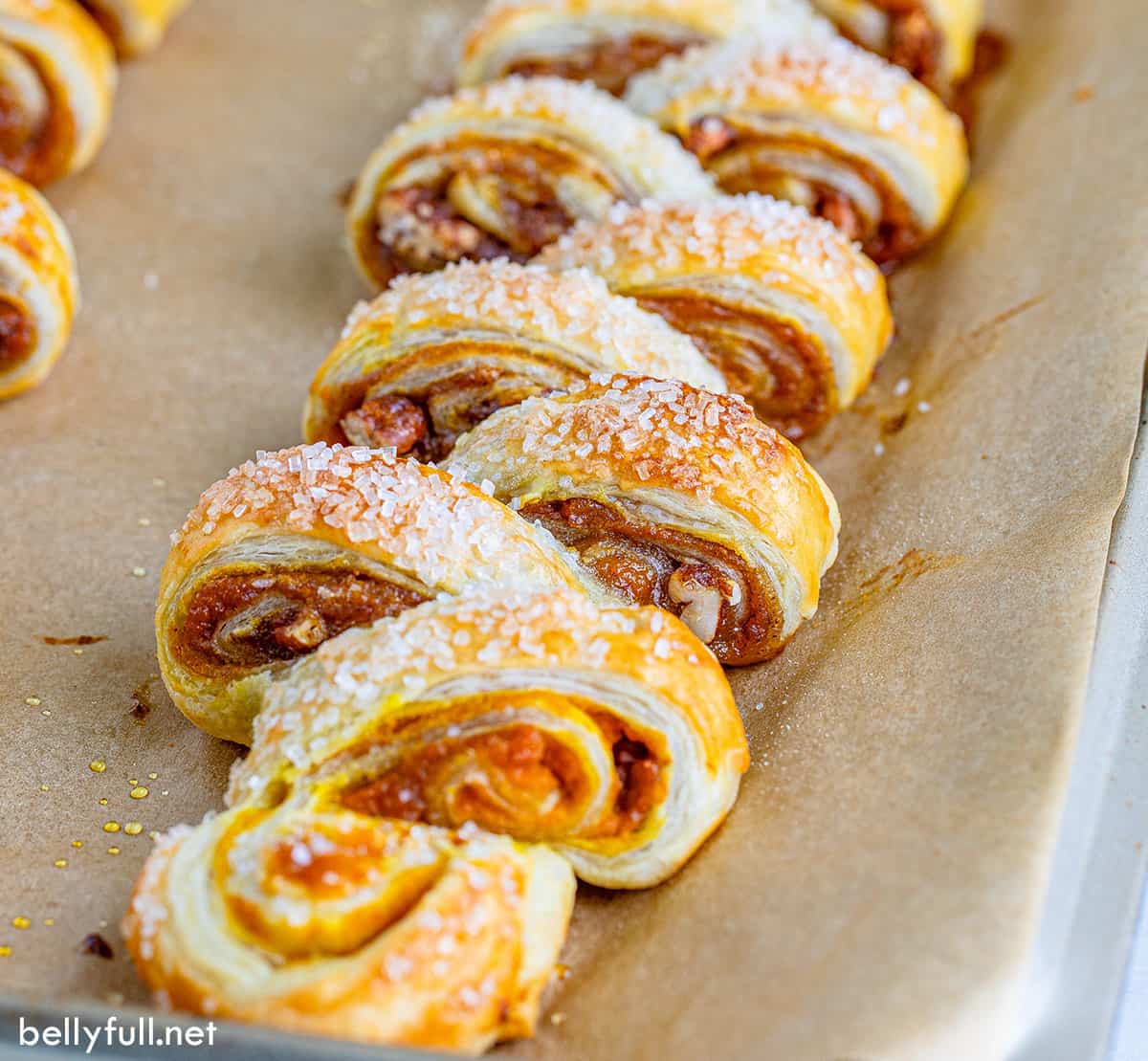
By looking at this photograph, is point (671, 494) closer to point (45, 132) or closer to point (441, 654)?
point (441, 654)

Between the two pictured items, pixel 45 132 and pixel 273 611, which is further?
pixel 45 132

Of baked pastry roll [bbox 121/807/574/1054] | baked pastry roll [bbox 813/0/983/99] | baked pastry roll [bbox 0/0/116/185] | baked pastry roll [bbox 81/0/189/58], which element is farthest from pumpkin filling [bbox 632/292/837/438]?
baked pastry roll [bbox 81/0/189/58]

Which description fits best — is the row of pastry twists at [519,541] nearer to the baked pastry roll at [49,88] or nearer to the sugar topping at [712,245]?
the sugar topping at [712,245]

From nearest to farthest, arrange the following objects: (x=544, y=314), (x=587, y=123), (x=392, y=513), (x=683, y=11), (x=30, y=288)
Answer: (x=392, y=513)
(x=544, y=314)
(x=30, y=288)
(x=587, y=123)
(x=683, y=11)

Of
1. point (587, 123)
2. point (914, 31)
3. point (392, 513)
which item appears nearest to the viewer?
point (392, 513)

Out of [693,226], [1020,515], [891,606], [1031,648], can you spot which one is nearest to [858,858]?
[1031,648]

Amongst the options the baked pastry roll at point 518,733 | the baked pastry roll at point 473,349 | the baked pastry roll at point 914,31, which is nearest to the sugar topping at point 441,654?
the baked pastry roll at point 518,733

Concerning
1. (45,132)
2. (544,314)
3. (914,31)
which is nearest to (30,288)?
(45,132)
